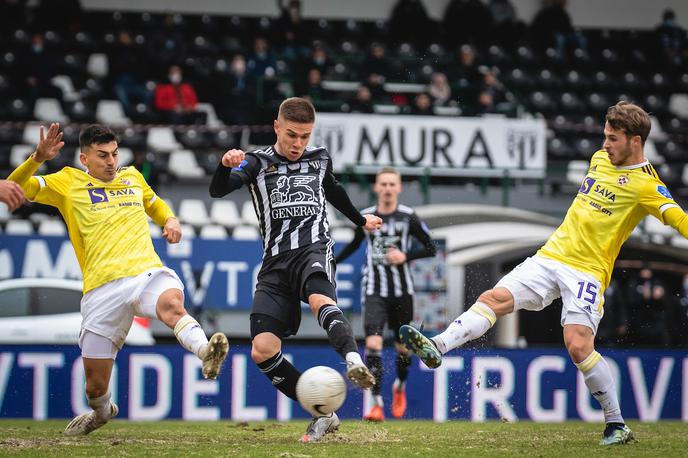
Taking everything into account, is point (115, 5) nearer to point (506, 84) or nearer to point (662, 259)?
point (506, 84)

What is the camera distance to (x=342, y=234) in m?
15.9

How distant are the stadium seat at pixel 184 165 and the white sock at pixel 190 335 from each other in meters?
10.2

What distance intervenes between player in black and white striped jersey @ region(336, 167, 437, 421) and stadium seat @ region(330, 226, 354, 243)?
412 centimetres

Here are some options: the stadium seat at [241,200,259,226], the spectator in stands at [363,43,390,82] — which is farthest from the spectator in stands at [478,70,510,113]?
the stadium seat at [241,200,259,226]

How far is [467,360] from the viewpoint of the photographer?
467 inches

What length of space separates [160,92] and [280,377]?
39.3 feet

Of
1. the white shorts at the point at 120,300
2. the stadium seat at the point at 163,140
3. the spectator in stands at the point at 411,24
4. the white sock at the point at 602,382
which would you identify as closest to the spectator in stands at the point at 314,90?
the stadium seat at the point at 163,140

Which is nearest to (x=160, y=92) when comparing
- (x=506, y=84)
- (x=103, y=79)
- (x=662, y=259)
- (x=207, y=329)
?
(x=103, y=79)

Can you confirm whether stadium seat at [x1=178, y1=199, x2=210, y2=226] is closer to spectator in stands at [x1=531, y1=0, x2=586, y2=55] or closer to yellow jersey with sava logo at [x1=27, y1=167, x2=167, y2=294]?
yellow jersey with sava logo at [x1=27, y1=167, x2=167, y2=294]

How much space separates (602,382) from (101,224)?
12.8ft

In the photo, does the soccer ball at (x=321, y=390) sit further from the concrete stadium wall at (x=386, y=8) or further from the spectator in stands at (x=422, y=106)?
the concrete stadium wall at (x=386, y=8)

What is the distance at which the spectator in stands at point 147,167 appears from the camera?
16.4 meters

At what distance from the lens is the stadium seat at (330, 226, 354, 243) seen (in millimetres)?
15719

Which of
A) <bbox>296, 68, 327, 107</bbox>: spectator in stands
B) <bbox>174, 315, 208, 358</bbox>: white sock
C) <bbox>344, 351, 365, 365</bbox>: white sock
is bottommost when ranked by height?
<bbox>344, 351, 365, 365</bbox>: white sock
